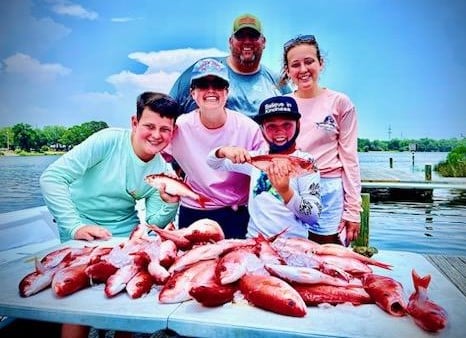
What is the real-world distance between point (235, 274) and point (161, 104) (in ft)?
2.83

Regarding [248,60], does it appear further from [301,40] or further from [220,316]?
[220,316]

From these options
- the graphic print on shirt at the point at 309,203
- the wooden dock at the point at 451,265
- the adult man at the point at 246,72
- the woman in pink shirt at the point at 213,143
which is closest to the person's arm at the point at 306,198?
the graphic print on shirt at the point at 309,203

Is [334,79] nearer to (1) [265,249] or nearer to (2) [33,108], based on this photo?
(1) [265,249]

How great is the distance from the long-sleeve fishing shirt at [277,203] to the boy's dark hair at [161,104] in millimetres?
247

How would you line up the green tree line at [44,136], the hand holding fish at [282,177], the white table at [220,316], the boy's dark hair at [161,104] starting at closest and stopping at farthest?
1. the white table at [220,316]
2. the hand holding fish at [282,177]
3. the boy's dark hair at [161,104]
4. the green tree line at [44,136]

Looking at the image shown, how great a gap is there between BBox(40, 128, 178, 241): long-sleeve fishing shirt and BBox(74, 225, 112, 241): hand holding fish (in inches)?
1.0

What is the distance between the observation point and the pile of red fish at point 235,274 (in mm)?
1294

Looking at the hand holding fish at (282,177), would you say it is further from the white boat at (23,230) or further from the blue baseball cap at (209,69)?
the white boat at (23,230)

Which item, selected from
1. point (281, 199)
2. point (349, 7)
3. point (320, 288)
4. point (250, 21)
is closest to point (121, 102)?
point (250, 21)

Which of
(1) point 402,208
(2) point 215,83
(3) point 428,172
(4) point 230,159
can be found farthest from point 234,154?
(1) point 402,208

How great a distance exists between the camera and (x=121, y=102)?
1.97 metres

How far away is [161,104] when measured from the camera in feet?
6.29

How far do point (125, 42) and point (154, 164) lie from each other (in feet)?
1.92

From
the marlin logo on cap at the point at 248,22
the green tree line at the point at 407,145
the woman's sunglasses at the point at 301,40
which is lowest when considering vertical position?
the green tree line at the point at 407,145
